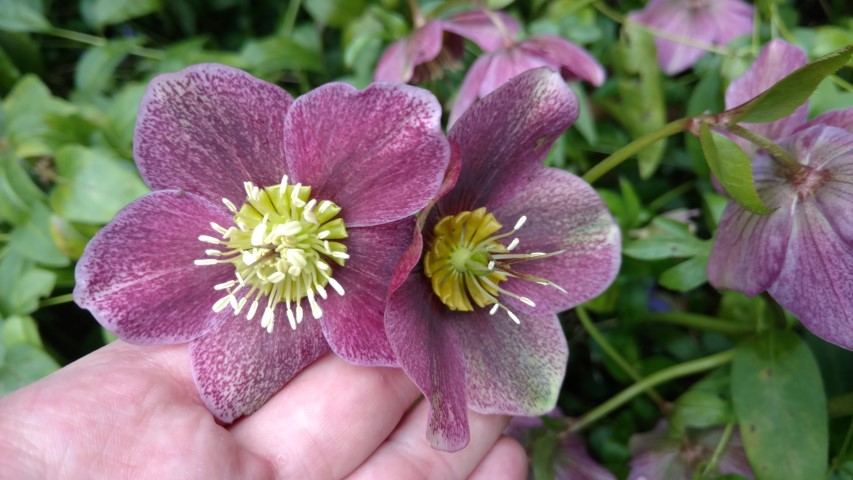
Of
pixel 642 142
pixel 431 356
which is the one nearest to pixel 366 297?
pixel 431 356

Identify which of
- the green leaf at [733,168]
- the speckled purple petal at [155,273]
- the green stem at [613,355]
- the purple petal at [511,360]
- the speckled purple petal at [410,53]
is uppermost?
the green leaf at [733,168]

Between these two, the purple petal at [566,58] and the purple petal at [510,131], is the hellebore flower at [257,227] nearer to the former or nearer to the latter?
the purple petal at [510,131]

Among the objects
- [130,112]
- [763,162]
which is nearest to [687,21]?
[763,162]

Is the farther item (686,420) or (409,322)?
(686,420)

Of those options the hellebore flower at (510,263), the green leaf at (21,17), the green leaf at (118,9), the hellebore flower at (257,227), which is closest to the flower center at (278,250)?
the hellebore flower at (257,227)

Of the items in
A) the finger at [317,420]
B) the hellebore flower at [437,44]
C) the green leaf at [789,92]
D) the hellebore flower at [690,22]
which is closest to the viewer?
the green leaf at [789,92]

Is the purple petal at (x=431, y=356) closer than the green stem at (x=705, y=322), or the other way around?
the purple petal at (x=431, y=356)

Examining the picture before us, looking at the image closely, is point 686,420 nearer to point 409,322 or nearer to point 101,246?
point 409,322

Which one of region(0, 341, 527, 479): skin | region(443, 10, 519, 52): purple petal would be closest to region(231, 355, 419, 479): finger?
region(0, 341, 527, 479): skin

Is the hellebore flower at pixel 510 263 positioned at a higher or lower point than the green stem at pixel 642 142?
lower
